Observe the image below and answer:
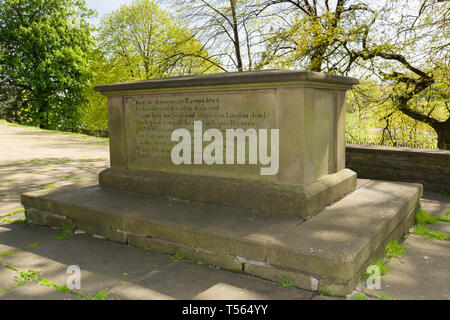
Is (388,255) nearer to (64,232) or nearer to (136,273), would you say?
(136,273)

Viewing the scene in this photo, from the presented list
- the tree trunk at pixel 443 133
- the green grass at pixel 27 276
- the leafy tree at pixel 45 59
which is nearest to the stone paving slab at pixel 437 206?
the green grass at pixel 27 276

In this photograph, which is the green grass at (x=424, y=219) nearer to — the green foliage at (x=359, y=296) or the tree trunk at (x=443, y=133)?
the green foliage at (x=359, y=296)

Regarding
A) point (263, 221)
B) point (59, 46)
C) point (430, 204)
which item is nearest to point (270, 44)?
point (430, 204)

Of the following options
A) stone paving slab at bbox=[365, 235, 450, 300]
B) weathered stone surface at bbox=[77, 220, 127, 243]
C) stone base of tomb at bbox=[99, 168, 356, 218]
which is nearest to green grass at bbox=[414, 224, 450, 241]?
stone paving slab at bbox=[365, 235, 450, 300]

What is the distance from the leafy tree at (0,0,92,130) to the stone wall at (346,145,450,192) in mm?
23763

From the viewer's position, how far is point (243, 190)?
4.07 m

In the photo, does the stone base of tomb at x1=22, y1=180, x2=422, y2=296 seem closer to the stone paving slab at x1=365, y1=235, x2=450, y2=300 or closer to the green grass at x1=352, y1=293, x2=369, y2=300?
the green grass at x1=352, y1=293, x2=369, y2=300

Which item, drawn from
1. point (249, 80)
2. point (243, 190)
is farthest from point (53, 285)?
point (249, 80)

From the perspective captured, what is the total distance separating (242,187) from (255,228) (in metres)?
0.77

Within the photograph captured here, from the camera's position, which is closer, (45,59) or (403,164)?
(403,164)

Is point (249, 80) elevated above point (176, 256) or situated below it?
above

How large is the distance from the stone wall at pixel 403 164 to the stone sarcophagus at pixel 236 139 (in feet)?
8.31

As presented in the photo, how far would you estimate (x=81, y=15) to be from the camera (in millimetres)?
29062

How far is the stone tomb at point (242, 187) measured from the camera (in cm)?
311
